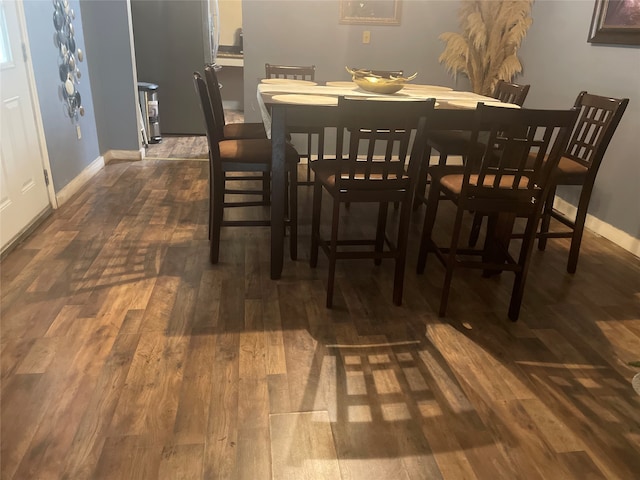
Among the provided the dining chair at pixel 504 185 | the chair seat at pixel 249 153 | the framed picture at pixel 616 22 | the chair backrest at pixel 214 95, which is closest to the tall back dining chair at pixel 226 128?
the chair backrest at pixel 214 95

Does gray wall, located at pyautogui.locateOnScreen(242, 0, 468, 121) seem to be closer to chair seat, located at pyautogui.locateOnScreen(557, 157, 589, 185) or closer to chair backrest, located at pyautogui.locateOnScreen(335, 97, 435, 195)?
chair seat, located at pyautogui.locateOnScreen(557, 157, 589, 185)

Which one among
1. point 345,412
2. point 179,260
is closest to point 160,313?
point 179,260

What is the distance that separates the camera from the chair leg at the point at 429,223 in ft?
7.95

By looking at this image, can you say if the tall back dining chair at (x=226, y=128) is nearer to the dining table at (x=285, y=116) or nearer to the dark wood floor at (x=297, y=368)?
the dining table at (x=285, y=116)

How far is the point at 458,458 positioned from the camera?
1515mm

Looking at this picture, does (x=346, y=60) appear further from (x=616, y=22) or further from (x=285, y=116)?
(x=285, y=116)

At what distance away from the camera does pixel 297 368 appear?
6.16 feet

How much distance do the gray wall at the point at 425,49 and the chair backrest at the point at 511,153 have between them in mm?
1403

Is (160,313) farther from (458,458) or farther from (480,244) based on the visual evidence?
(480,244)

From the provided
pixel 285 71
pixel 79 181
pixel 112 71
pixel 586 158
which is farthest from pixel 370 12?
pixel 79 181

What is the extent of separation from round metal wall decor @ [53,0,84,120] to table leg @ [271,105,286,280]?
207 cm

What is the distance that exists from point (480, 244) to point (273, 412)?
1907mm

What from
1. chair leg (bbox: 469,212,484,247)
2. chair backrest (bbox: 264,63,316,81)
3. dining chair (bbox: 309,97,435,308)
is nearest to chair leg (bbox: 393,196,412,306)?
dining chair (bbox: 309,97,435,308)

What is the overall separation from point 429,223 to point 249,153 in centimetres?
99
